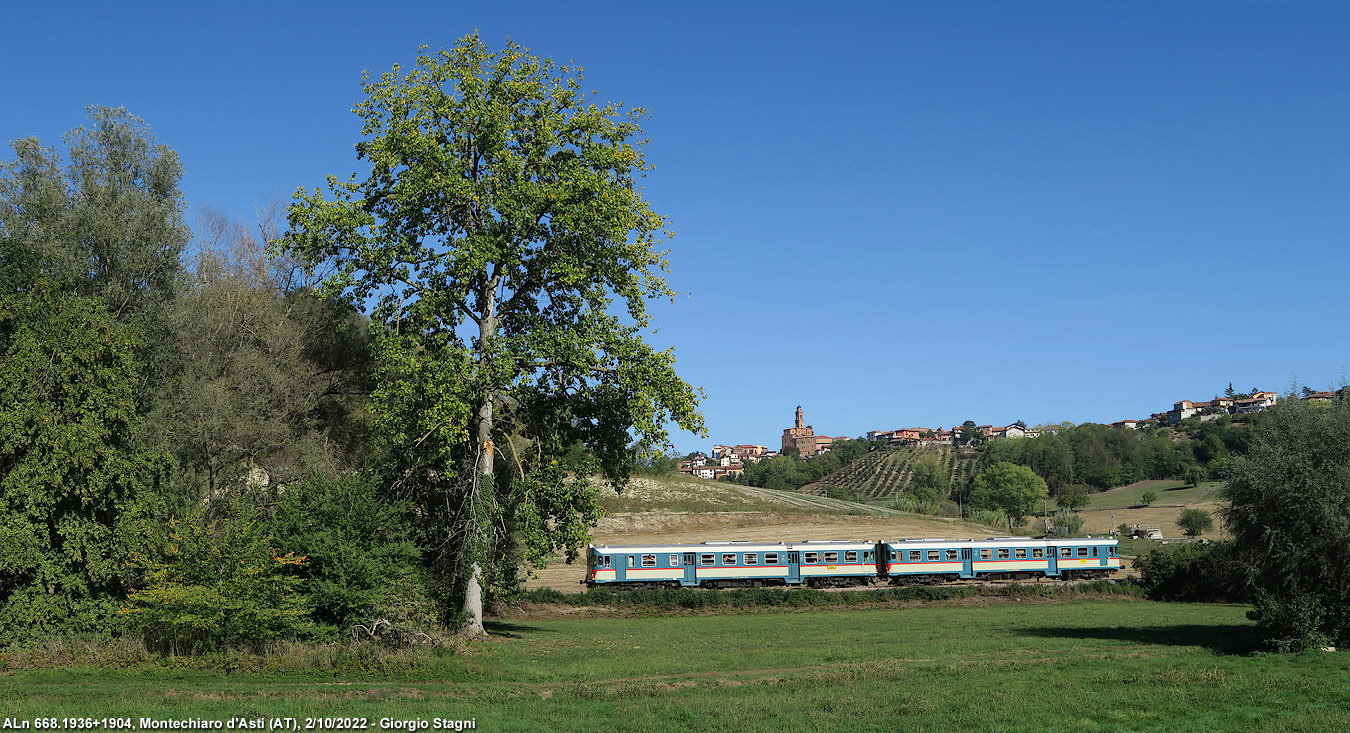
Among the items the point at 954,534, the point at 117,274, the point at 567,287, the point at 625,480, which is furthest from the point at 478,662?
the point at 954,534

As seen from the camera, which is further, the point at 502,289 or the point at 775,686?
the point at 502,289

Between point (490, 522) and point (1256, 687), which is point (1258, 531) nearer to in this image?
point (1256, 687)

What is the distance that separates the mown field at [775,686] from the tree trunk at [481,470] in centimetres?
Answer: 145

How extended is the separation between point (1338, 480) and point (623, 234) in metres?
20.5

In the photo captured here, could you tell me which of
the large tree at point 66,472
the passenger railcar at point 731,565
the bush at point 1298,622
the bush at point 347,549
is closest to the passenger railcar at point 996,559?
the passenger railcar at point 731,565

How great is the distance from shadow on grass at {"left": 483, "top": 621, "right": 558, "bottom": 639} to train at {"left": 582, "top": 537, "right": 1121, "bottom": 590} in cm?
1300

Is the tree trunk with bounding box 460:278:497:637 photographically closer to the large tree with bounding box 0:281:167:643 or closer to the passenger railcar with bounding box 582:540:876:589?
the large tree with bounding box 0:281:167:643

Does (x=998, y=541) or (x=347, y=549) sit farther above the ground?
(x=347, y=549)

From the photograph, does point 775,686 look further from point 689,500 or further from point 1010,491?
point 1010,491

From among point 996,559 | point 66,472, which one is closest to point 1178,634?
point 996,559

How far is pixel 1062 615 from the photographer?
38.0 m

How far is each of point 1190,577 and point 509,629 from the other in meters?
34.7

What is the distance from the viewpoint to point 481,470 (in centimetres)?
2869

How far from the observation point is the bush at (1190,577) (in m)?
45.6
